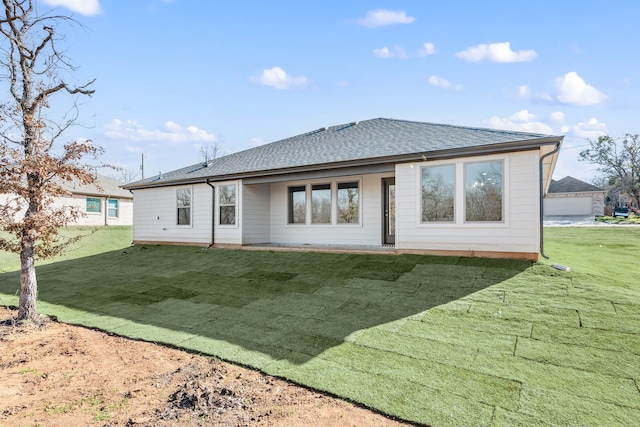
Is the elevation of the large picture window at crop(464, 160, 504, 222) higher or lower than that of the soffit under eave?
lower

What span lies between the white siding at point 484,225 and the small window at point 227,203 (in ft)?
19.9

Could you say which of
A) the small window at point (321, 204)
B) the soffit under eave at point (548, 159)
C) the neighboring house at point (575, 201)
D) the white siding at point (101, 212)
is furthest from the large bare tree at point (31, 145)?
the neighboring house at point (575, 201)

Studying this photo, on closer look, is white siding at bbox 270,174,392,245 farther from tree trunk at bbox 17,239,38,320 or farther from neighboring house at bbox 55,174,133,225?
neighboring house at bbox 55,174,133,225

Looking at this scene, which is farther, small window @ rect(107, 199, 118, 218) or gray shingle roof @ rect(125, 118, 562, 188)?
small window @ rect(107, 199, 118, 218)

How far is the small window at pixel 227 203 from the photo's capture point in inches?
473

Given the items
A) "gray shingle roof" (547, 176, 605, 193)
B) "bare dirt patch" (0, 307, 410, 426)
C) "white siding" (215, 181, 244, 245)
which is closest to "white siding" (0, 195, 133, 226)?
"white siding" (215, 181, 244, 245)

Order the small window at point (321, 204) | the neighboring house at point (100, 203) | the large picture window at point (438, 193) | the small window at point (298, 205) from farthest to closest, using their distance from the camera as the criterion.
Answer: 1. the neighboring house at point (100, 203)
2. the small window at point (298, 205)
3. the small window at point (321, 204)
4. the large picture window at point (438, 193)

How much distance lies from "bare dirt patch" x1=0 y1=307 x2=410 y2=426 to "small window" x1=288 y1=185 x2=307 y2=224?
7.77 meters

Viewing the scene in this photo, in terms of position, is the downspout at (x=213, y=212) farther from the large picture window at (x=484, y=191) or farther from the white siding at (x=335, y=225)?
the large picture window at (x=484, y=191)

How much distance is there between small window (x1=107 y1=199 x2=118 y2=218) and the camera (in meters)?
24.2

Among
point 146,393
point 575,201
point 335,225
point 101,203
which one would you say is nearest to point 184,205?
point 335,225

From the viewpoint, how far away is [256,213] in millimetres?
12180

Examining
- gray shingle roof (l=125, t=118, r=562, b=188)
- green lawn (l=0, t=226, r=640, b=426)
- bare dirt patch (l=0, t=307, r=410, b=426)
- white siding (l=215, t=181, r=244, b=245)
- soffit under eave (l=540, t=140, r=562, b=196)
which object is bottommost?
bare dirt patch (l=0, t=307, r=410, b=426)

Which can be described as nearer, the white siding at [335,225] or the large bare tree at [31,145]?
the large bare tree at [31,145]
